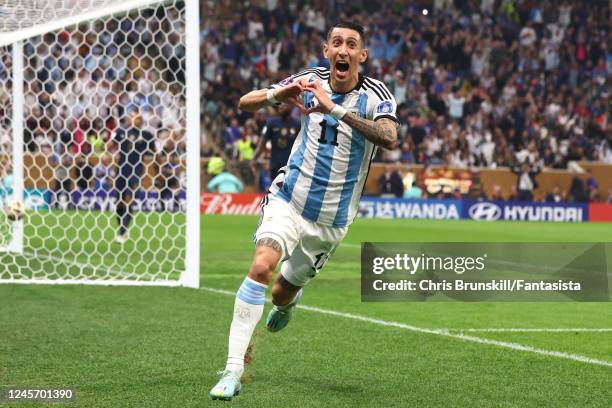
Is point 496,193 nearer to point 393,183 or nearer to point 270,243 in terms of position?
point 393,183

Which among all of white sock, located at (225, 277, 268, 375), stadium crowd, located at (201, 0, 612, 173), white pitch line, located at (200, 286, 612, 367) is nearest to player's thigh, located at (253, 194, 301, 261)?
white sock, located at (225, 277, 268, 375)

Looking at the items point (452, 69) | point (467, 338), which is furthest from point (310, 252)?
point (452, 69)

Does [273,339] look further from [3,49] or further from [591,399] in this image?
[3,49]

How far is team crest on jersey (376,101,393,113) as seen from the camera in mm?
5812

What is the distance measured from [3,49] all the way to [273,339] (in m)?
7.24

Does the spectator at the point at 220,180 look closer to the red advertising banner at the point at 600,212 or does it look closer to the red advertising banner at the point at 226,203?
→ the red advertising banner at the point at 226,203

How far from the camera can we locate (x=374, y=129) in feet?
18.3

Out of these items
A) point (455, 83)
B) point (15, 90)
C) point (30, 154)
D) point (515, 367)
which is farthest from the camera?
point (455, 83)

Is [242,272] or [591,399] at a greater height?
[591,399]

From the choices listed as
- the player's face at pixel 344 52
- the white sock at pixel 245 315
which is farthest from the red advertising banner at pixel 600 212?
the white sock at pixel 245 315

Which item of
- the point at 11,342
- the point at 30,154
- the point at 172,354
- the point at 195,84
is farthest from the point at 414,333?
the point at 30,154

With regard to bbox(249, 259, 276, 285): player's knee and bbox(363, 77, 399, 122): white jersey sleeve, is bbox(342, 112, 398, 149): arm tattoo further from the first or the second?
bbox(249, 259, 276, 285): player's knee

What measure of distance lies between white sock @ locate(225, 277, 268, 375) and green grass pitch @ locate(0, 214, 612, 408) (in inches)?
12.5

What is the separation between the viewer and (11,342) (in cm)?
705
